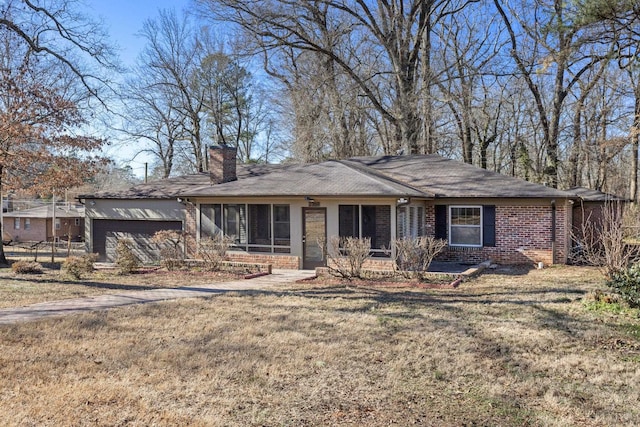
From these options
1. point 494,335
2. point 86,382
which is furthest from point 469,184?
point 86,382

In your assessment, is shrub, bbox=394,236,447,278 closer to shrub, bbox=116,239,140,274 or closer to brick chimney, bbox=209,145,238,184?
shrub, bbox=116,239,140,274

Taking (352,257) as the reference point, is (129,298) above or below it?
below

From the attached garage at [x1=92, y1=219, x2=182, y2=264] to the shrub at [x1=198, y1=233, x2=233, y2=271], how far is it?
4137 mm

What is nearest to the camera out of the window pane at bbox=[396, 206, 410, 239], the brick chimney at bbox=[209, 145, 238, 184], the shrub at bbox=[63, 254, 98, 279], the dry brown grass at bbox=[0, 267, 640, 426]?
the dry brown grass at bbox=[0, 267, 640, 426]

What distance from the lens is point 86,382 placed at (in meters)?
5.41

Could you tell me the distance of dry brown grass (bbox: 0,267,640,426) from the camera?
4660 mm

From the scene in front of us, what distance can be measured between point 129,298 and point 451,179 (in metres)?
11.9

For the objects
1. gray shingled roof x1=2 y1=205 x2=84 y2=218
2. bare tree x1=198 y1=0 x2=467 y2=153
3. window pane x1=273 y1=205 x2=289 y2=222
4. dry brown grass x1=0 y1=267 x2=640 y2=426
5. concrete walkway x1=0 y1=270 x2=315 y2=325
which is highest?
bare tree x1=198 y1=0 x2=467 y2=153

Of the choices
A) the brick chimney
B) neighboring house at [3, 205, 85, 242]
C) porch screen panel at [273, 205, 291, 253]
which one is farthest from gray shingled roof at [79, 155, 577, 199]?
neighboring house at [3, 205, 85, 242]

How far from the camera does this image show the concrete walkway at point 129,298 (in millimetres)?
9000

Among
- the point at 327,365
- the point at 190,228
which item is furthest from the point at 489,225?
the point at 327,365

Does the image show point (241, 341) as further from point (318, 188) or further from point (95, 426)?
point (318, 188)

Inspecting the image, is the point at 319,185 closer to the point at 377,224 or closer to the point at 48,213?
the point at 377,224

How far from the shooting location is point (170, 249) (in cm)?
1759
